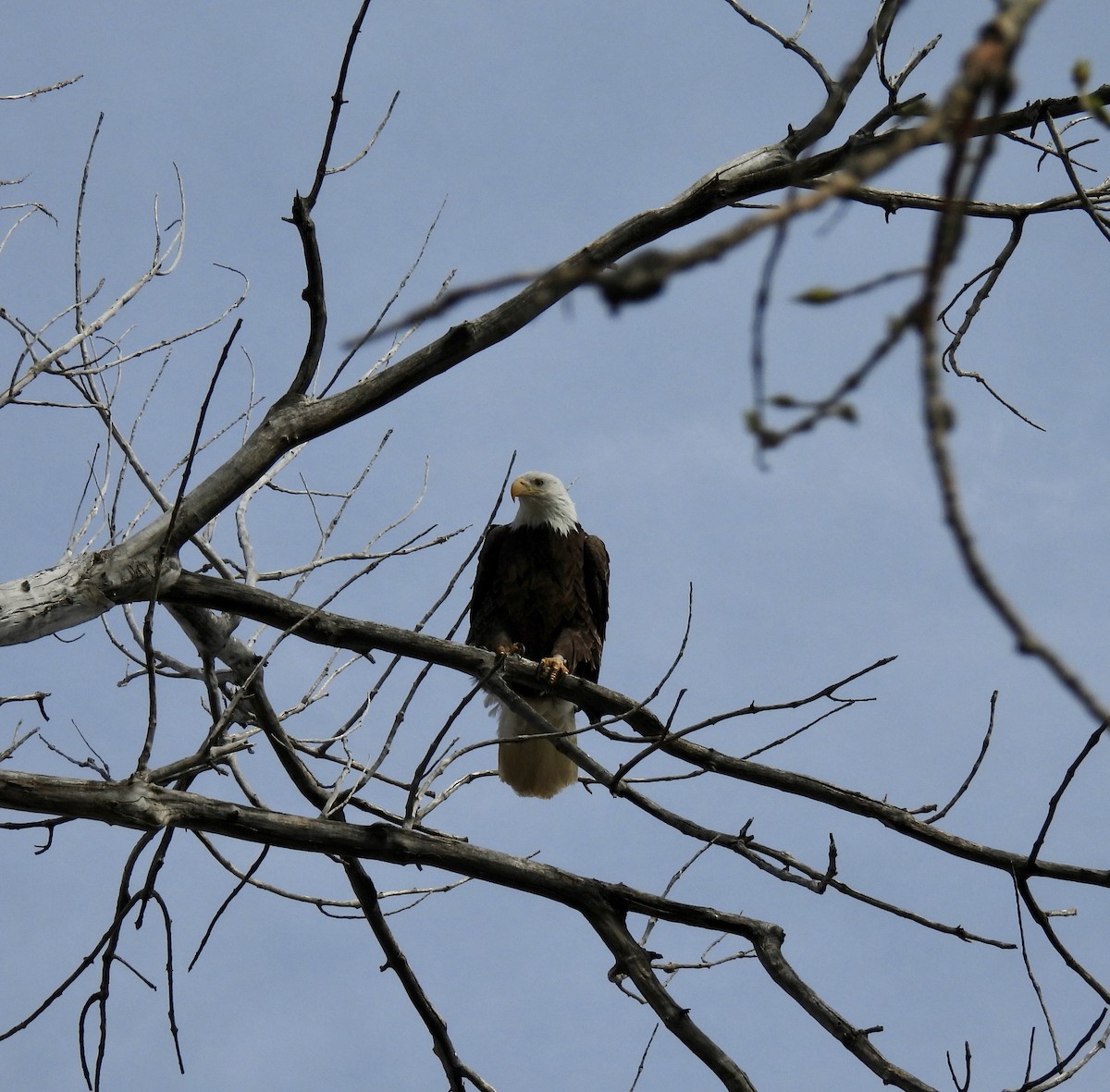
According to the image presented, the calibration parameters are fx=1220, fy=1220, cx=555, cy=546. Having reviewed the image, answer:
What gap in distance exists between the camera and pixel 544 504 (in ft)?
21.5

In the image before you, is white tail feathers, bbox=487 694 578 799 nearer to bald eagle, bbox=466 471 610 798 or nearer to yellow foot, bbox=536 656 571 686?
bald eagle, bbox=466 471 610 798

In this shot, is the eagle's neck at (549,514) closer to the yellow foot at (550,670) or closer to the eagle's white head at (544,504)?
the eagle's white head at (544,504)

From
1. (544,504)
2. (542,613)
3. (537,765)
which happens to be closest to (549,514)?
(544,504)

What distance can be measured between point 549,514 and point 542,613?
627mm

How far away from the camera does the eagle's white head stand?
6527mm

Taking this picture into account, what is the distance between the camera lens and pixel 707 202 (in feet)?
11.8

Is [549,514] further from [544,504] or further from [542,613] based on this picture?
[542,613]

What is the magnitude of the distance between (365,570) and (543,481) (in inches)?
114

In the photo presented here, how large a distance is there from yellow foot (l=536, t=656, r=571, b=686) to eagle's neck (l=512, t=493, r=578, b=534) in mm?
1222

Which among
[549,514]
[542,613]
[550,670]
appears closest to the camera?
[550,670]

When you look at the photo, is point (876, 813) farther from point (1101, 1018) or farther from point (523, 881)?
point (523, 881)

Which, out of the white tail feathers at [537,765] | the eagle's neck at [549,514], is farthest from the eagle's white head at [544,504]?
the white tail feathers at [537,765]

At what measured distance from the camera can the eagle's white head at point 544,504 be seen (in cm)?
653

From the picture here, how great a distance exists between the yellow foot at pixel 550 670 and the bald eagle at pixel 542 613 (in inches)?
26.6
